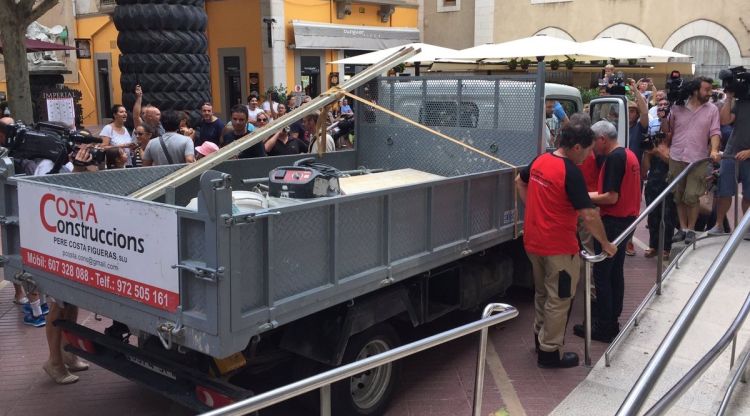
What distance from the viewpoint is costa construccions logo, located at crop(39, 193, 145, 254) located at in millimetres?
3582

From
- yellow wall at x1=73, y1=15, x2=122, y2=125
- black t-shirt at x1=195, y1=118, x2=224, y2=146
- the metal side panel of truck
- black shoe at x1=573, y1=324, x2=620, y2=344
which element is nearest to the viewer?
the metal side panel of truck

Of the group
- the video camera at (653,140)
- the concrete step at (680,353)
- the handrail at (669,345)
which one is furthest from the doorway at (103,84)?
the handrail at (669,345)

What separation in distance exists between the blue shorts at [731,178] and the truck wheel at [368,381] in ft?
14.6

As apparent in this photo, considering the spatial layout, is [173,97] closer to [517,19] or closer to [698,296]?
[698,296]

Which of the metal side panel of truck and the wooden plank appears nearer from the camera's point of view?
the metal side panel of truck

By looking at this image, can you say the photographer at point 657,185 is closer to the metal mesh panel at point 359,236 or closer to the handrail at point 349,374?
the metal mesh panel at point 359,236

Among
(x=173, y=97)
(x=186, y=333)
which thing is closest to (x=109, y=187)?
(x=186, y=333)

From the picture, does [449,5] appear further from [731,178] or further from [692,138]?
[731,178]

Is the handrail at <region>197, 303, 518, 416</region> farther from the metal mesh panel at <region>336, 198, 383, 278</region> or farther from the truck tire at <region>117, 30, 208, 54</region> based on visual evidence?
the truck tire at <region>117, 30, 208, 54</region>

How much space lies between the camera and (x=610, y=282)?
5.57 meters

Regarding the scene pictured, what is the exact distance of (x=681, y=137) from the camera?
759 centimetres

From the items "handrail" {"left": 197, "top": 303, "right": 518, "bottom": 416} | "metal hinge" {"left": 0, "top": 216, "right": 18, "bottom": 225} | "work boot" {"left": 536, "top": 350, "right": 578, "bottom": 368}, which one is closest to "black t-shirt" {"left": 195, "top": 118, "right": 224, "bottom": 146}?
"metal hinge" {"left": 0, "top": 216, "right": 18, "bottom": 225}

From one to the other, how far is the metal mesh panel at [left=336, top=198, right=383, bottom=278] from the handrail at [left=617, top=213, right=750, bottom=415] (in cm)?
190

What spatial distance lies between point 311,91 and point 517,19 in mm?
8556
